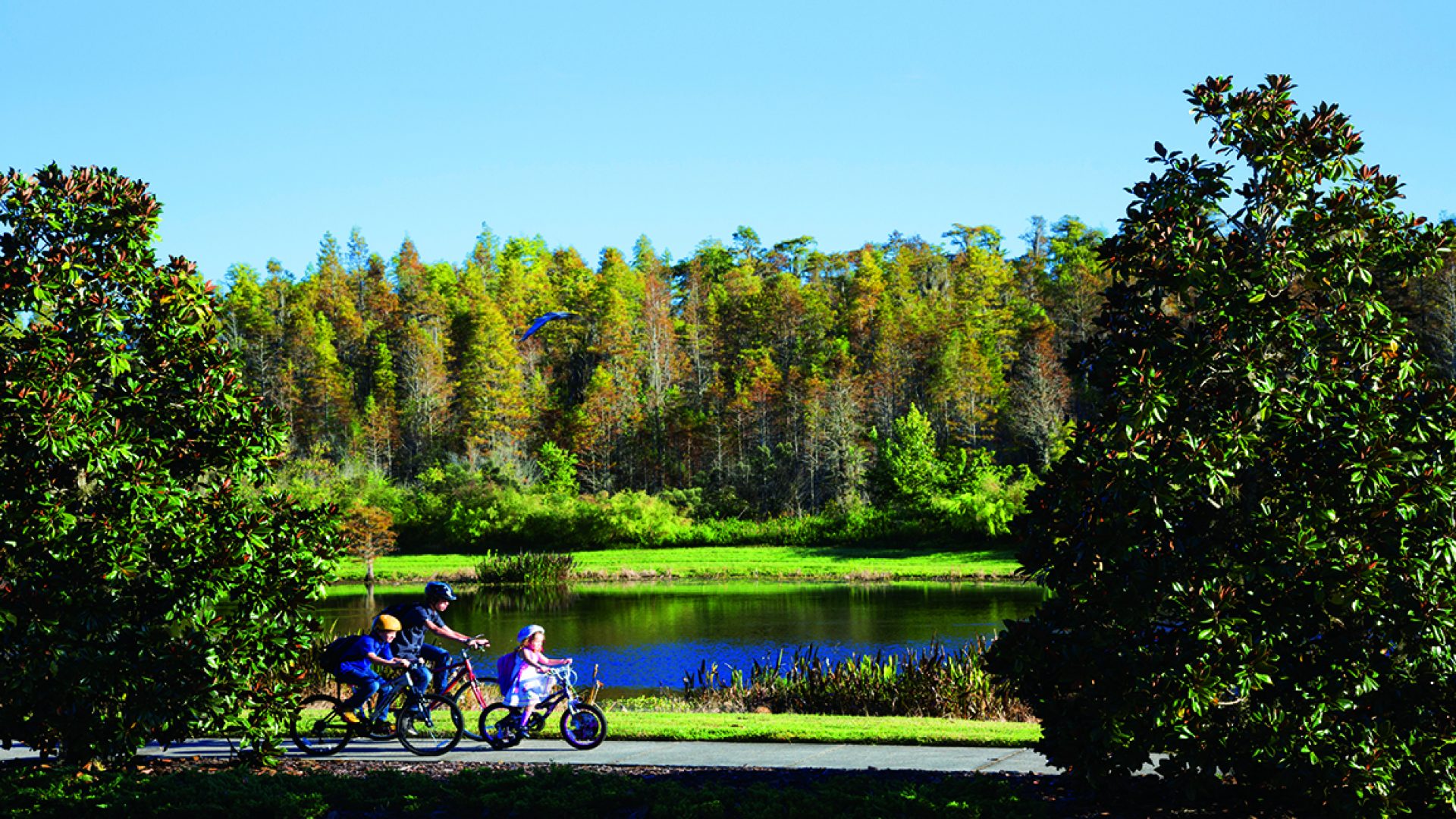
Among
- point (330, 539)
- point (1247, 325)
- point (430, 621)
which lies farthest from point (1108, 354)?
point (430, 621)

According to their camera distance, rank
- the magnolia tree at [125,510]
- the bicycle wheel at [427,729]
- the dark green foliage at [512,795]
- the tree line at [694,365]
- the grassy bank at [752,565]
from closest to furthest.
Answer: the dark green foliage at [512,795] → the magnolia tree at [125,510] → the bicycle wheel at [427,729] → the grassy bank at [752,565] → the tree line at [694,365]

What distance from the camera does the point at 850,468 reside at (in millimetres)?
70938

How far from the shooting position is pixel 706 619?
35719 mm

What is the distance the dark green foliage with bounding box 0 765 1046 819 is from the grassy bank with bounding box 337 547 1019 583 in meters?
41.3

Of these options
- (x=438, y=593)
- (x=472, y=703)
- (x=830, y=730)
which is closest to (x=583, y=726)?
(x=438, y=593)

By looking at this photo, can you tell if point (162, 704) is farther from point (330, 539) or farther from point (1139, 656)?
point (1139, 656)

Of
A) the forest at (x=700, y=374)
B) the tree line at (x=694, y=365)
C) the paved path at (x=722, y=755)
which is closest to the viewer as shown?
the paved path at (x=722, y=755)

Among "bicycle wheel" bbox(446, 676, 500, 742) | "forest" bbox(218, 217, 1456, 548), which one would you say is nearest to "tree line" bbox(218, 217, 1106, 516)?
"forest" bbox(218, 217, 1456, 548)

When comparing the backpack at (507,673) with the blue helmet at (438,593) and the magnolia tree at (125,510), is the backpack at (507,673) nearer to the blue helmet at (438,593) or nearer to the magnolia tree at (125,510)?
the blue helmet at (438,593)

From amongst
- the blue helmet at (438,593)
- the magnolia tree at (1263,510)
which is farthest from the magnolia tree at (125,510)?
the magnolia tree at (1263,510)

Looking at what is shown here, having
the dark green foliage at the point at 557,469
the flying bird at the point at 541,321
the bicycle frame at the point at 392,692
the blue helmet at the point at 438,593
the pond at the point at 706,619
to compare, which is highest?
the flying bird at the point at 541,321

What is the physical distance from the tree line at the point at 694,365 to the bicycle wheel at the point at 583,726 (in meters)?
58.1

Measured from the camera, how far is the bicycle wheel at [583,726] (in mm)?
12211

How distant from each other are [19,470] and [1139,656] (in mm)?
8605
